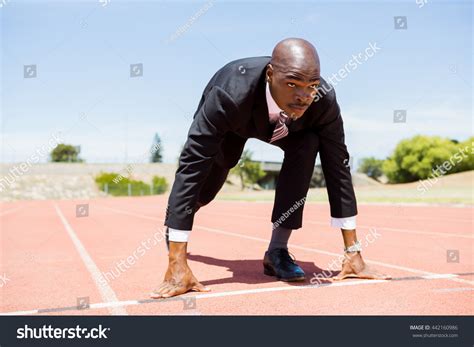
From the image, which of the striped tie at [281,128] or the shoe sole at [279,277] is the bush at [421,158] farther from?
the striped tie at [281,128]

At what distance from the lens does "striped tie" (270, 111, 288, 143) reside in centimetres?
374

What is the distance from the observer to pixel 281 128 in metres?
3.81

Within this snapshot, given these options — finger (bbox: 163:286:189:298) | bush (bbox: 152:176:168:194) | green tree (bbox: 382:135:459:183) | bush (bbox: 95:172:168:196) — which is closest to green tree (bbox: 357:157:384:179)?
green tree (bbox: 382:135:459:183)

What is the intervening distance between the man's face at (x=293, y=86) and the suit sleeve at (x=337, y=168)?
688mm

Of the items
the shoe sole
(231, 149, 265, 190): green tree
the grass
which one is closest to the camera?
the shoe sole

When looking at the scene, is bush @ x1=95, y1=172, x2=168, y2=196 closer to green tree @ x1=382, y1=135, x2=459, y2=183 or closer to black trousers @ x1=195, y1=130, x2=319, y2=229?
green tree @ x1=382, y1=135, x2=459, y2=183

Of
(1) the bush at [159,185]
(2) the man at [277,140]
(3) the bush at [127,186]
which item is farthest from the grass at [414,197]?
(1) the bush at [159,185]

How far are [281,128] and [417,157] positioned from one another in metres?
60.6

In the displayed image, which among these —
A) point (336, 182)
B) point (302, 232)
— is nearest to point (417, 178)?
point (302, 232)

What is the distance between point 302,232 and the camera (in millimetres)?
8453

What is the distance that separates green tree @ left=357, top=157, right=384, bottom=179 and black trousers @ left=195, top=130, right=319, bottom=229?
91.5m

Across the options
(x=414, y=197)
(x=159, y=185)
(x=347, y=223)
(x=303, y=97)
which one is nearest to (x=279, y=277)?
(x=347, y=223)
